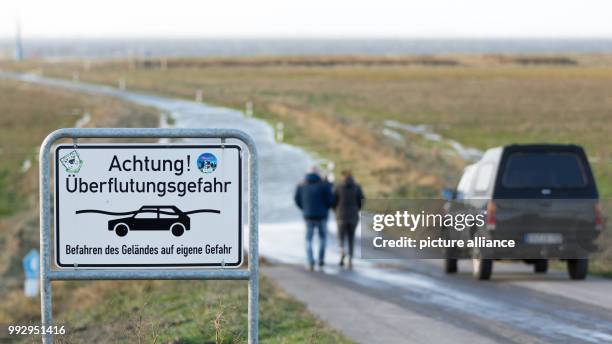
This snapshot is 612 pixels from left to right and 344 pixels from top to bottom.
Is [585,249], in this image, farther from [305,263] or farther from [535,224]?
[305,263]

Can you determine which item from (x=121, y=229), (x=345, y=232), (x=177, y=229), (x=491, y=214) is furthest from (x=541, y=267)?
(x=121, y=229)

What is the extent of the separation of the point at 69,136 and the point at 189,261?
3.20 feet

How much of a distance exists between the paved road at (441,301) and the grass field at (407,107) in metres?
2.52

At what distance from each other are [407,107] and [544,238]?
207 feet

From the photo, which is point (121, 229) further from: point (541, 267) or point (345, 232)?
point (345, 232)

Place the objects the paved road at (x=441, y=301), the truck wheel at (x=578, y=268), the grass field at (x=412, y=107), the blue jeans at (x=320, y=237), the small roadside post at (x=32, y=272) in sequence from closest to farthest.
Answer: the paved road at (x=441, y=301) < the truck wheel at (x=578, y=268) < the blue jeans at (x=320, y=237) < the small roadside post at (x=32, y=272) < the grass field at (x=412, y=107)

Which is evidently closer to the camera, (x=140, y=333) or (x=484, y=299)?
(x=140, y=333)

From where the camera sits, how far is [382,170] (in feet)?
107

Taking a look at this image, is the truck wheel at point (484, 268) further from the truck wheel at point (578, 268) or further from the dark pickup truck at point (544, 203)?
the truck wheel at point (578, 268)

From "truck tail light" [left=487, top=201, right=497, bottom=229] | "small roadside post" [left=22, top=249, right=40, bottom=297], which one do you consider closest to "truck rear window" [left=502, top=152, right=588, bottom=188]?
"truck tail light" [left=487, top=201, right=497, bottom=229]

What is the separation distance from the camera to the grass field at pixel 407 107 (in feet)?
118

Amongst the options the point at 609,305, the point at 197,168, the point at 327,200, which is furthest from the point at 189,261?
the point at 327,200

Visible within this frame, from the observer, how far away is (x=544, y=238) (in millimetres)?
15469

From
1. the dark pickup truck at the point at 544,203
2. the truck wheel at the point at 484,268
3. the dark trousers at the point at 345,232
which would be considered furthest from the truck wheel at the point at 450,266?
the dark trousers at the point at 345,232
